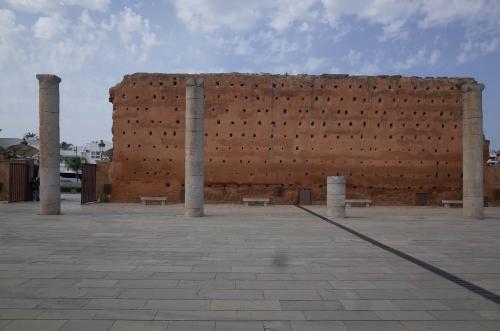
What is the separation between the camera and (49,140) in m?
14.2

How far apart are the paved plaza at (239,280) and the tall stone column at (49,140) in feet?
12.4

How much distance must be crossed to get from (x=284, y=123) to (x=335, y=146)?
2.64 m

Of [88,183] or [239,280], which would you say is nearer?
[239,280]

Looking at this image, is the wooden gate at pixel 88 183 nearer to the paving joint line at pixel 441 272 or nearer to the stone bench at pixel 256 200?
the stone bench at pixel 256 200

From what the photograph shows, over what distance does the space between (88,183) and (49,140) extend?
5671 millimetres

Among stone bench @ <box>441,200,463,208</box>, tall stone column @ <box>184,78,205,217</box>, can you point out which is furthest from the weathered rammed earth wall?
tall stone column @ <box>184,78,205,217</box>

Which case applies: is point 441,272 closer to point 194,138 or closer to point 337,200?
point 337,200

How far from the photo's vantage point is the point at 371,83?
21.0 meters

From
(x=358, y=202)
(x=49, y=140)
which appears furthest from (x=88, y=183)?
(x=358, y=202)

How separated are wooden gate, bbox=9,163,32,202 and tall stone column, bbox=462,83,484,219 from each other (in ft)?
59.2

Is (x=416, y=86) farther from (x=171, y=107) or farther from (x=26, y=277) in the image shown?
(x=26, y=277)

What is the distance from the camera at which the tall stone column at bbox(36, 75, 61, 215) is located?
14078 mm

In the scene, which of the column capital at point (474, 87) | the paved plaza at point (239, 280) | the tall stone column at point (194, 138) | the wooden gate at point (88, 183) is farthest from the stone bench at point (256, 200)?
the column capital at point (474, 87)

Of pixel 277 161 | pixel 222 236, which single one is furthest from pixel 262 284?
pixel 277 161
